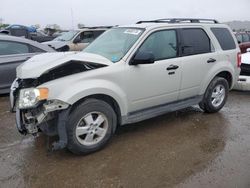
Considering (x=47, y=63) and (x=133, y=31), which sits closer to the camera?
(x=47, y=63)

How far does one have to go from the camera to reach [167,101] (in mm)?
5152

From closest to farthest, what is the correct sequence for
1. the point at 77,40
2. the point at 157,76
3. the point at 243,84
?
the point at 157,76 → the point at 243,84 → the point at 77,40

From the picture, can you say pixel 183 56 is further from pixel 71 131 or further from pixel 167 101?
pixel 71 131

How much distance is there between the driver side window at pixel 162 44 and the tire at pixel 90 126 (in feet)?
3.80

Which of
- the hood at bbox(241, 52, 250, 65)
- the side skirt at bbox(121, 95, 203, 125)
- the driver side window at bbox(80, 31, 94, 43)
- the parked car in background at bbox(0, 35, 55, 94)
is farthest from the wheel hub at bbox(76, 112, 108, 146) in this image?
the driver side window at bbox(80, 31, 94, 43)

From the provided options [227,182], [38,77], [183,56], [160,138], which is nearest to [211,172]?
[227,182]

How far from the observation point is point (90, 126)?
13.6 ft

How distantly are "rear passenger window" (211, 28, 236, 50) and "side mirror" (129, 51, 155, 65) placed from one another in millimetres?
2016

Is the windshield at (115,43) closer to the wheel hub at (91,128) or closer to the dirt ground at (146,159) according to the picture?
the wheel hub at (91,128)

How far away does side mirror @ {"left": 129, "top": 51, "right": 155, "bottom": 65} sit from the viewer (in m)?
4.40

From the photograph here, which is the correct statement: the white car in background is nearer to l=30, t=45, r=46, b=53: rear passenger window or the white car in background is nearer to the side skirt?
the side skirt

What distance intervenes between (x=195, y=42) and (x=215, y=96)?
1241 millimetres

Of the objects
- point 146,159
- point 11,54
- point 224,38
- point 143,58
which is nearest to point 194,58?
point 224,38

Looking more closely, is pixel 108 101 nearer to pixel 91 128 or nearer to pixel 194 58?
pixel 91 128
